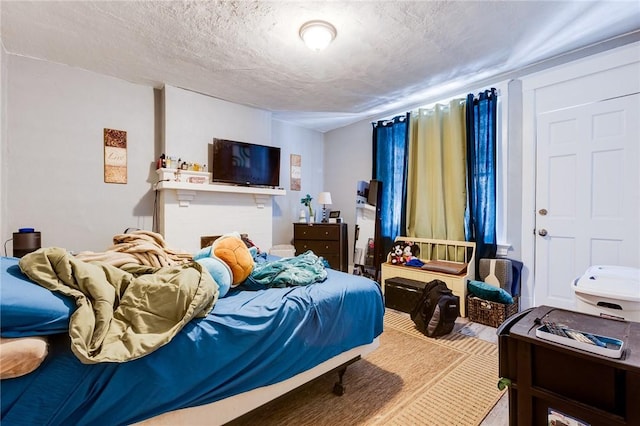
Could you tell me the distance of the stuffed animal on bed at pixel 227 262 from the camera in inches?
58.4

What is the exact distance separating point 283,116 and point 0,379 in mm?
4217

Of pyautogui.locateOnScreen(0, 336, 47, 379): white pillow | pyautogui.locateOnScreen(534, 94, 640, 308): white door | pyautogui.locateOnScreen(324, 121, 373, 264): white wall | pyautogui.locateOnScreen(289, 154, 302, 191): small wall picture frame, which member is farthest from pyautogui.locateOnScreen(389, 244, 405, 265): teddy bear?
pyautogui.locateOnScreen(0, 336, 47, 379): white pillow

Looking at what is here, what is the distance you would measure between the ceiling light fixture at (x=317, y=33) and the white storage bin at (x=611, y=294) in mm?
2482

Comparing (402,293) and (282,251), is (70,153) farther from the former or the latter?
(402,293)

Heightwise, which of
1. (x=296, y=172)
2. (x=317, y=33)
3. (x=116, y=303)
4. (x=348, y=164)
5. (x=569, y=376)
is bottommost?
(x=569, y=376)

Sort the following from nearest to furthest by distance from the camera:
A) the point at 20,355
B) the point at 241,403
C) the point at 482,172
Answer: the point at 20,355, the point at 241,403, the point at 482,172

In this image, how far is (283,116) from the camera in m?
4.48

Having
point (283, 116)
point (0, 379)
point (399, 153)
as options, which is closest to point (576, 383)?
point (0, 379)

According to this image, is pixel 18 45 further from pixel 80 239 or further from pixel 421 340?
pixel 421 340

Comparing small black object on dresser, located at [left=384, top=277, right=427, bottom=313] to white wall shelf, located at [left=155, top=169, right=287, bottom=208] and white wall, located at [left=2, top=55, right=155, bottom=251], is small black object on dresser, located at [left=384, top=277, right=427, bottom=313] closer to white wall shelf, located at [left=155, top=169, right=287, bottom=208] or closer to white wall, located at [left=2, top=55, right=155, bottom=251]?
white wall shelf, located at [left=155, top=169, right=287, bottom=208]

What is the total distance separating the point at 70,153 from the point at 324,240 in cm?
318

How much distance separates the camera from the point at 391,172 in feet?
13.4

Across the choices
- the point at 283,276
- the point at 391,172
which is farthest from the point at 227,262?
the point at 391,172

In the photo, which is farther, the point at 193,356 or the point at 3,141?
the point at 3,141
